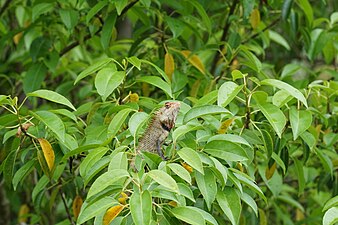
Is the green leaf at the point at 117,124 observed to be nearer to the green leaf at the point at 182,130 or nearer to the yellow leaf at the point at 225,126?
the green leaf at the point at 182,130

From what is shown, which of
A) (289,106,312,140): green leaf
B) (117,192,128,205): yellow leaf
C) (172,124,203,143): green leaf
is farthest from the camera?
(289,106,312,140): green leaf

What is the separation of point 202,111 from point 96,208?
1.20 feet

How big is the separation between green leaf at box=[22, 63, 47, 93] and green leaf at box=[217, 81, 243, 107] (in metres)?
1.02

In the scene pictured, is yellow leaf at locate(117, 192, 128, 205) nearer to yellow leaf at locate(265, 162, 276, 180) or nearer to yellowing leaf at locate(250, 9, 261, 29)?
yellow leaf at locate(265, 162, 276, 180)

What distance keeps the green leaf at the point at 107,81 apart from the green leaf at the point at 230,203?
359 mm

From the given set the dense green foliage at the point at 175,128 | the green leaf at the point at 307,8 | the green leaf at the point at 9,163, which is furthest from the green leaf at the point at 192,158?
the green leaf at the point at 307,8

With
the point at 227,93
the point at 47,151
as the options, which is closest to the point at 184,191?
the point at 227,93

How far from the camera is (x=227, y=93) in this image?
1608 millimetres

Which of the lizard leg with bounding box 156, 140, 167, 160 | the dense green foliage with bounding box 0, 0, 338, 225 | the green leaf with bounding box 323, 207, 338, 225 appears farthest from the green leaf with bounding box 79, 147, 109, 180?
the green leaf with bounding box 323, 207, 338, 225

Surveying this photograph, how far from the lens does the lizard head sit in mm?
1596

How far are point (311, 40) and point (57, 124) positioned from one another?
1.21m

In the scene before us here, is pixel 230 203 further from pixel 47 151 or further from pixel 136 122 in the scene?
pixel 47 151

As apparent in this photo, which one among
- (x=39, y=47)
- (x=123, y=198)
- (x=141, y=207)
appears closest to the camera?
(x=141, y=207)

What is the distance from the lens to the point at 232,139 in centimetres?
157
